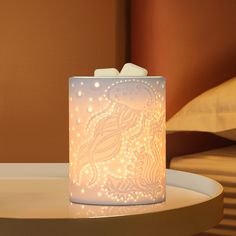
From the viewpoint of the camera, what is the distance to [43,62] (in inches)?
62.7

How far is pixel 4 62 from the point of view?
1571 millimetres

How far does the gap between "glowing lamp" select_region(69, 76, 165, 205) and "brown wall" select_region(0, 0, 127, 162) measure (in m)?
0.67

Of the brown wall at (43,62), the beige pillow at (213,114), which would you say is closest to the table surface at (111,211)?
the beige pillow at (213,114)

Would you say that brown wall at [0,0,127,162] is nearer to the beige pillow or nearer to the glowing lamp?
the beige pillow

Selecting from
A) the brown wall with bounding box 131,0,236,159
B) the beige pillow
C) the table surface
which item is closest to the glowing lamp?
the table surface

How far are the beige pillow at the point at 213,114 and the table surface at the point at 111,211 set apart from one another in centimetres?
23

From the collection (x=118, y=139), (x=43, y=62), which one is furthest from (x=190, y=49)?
(x=118, y=139)

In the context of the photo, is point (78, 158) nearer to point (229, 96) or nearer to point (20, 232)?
point (20, 232)

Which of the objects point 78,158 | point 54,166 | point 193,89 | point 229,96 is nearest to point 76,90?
point 78,158

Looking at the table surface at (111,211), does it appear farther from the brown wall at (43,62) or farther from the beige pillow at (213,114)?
the brown wall at (43,62)

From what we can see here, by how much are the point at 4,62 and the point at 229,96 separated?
0.56 m

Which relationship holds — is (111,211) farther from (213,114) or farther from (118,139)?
(213,114)

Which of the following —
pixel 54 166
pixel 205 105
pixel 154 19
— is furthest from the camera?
pixel 154 19

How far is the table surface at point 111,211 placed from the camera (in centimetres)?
78
